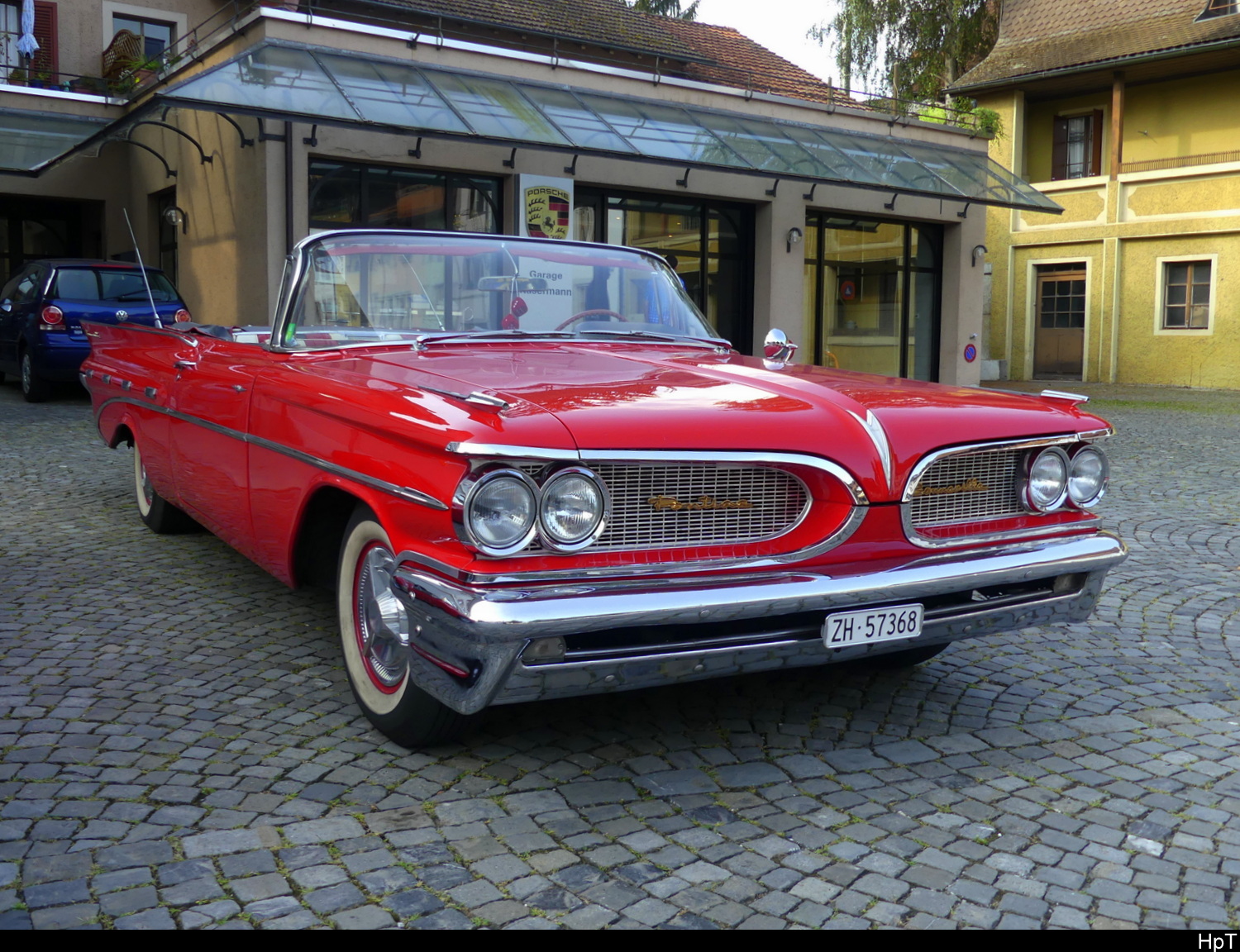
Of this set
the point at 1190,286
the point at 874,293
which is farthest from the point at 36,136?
the point at 1190,286

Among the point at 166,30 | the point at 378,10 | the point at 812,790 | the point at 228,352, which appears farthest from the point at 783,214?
the point at 812,790

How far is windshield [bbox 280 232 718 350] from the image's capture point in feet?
14.0

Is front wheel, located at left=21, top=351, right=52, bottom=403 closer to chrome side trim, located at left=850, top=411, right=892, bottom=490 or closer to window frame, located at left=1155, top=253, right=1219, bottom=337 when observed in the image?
chrome side trim, located at left=850, top=411, right=892, bottom=490

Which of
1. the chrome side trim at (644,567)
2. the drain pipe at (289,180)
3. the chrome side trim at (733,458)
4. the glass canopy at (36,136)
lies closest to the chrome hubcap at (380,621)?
the chrome side trim at (644,567)

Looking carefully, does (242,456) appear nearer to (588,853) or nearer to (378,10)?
(588,853)

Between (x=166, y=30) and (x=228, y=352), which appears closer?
(x=228, y=352)

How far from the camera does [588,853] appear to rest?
2740mm

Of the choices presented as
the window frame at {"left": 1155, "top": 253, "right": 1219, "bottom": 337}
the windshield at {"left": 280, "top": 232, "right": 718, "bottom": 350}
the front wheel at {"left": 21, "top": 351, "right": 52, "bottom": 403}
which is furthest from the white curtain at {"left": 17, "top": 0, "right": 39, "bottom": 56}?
the window frame at {"left": 1155, "top": 253, "right": 1219, "bottom": 337}

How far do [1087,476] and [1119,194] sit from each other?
2515cm

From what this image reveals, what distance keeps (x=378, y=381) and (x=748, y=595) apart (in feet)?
4.05

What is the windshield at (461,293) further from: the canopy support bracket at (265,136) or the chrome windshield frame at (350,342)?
the canopy support bracket at (265,136)

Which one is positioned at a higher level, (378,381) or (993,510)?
(378,381)

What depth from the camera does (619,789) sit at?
10.2 feet
